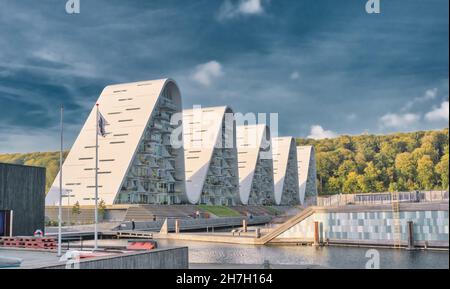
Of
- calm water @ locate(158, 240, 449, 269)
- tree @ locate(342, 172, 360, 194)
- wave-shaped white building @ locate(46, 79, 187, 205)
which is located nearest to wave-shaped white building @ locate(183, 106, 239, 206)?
wave-shaped white building @ locate(46, 79, 187, 205)

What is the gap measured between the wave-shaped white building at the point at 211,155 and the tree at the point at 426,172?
4447 centimetres

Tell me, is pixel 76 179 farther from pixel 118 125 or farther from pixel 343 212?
pixel 343 212

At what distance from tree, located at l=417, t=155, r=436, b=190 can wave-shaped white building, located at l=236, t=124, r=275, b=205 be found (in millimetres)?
43563

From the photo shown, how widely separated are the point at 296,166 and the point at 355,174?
1510 inches

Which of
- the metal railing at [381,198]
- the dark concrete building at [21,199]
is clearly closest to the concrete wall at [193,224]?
the dark concrete building at [21,199]

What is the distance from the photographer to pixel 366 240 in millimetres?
46719

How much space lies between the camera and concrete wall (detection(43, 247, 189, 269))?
66.2ft

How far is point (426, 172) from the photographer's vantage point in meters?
116

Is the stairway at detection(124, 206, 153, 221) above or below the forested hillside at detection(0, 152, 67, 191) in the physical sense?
below

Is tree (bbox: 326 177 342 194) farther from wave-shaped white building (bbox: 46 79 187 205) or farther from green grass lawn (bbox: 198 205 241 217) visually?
wave-shaped white building (bbox: 46 79 187 205)

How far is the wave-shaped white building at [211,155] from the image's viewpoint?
12018 centimetres

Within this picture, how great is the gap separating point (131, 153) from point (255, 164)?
5571 centimetres

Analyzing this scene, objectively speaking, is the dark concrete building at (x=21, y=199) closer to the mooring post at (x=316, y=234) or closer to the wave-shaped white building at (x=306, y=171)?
the mooring post at (x=316, y=234)
